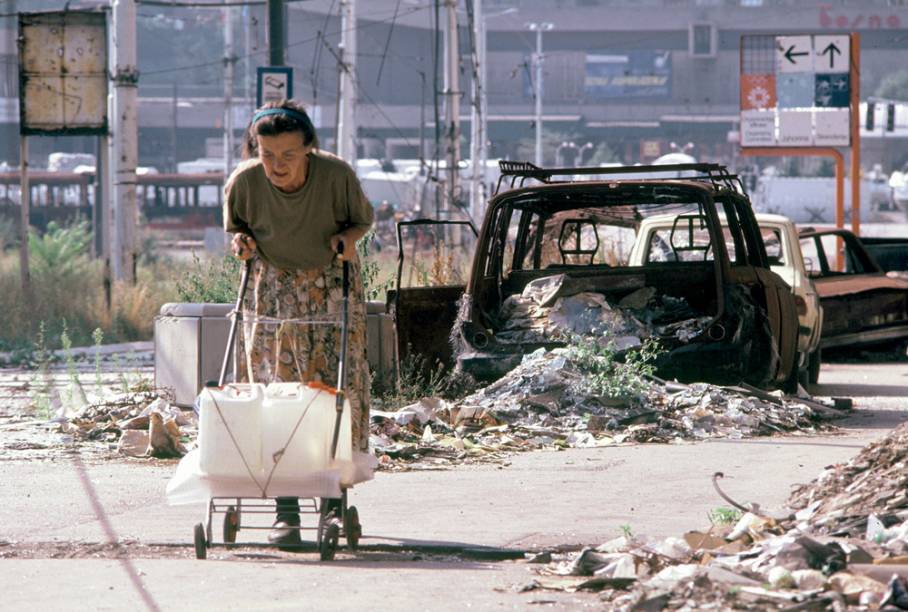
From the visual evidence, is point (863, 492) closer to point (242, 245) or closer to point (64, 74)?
point (242, 245)

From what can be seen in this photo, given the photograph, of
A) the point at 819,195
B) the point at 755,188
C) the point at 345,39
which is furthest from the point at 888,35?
the point at 345,39

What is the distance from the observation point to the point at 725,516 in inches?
279

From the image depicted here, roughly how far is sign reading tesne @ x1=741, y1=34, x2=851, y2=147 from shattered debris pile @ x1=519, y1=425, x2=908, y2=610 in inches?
818

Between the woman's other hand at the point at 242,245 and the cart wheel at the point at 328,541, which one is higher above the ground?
the woman's other hand at the point at 242,245

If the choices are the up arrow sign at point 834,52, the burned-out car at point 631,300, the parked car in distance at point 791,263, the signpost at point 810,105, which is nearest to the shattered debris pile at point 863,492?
the burned-out car at point 631,300

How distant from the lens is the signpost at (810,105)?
26906 millimetres

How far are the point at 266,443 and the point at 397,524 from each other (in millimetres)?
1192

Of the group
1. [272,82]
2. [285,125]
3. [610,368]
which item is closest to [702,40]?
[272,82]

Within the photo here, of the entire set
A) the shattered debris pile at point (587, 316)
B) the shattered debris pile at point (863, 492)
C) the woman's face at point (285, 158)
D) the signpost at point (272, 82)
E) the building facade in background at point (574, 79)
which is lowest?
the shattered debris pile at point (863, 492)

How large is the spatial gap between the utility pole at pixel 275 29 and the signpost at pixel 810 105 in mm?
9988

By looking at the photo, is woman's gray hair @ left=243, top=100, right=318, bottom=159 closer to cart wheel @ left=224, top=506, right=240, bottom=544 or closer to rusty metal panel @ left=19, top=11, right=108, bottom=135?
cart wheel @ left=224, top=506, right=240, bottom=544

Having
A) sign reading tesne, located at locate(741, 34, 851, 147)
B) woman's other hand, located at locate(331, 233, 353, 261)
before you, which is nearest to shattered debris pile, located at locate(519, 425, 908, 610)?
woman's other hand, located at locate(331, 233, 353, 261)

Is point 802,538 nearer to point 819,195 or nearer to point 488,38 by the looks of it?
point 819,195

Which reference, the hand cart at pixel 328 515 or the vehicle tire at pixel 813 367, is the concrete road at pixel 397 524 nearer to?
the hand cart at pixel 328 515
